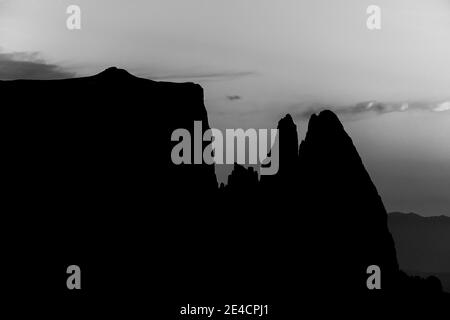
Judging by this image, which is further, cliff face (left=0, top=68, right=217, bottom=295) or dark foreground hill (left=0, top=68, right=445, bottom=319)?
cliff face (left=0, top=68, right=217, bottom=295)

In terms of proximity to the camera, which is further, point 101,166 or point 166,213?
point 101,166

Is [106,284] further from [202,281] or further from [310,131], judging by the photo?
[310,131]

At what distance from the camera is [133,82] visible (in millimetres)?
123625

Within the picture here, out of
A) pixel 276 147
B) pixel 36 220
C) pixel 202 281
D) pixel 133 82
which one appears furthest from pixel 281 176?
pixel 36 220

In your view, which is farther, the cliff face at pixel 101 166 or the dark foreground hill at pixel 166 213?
the cliff face at pixel 101 166

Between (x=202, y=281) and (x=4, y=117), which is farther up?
(x=4, y=117)

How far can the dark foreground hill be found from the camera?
115m

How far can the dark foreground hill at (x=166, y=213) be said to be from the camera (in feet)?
378

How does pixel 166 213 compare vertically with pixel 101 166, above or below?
below

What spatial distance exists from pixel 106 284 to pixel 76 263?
5244mm

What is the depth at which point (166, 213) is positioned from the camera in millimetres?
125188
